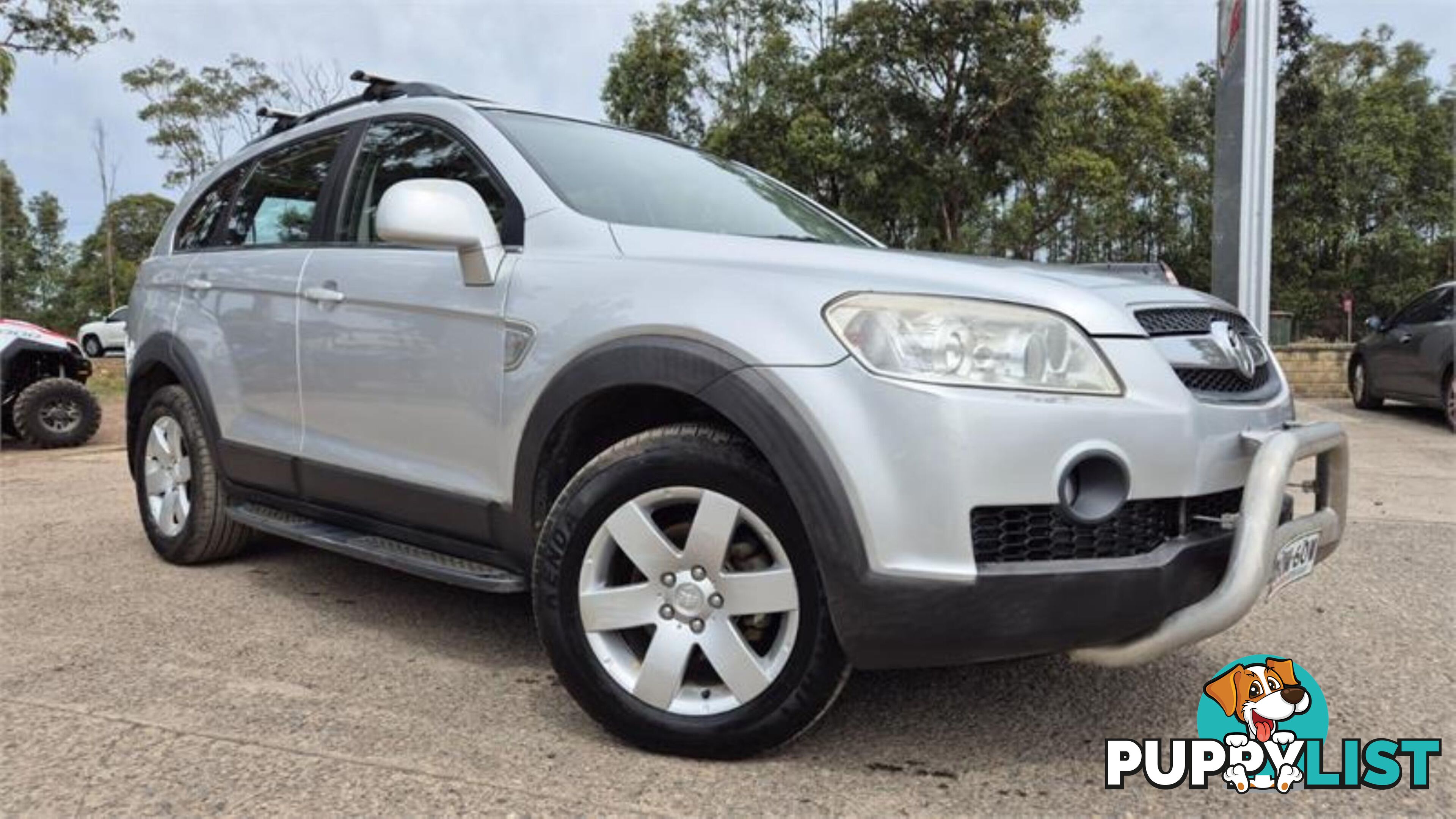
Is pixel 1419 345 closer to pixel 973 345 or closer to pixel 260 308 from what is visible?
pixel 973 345

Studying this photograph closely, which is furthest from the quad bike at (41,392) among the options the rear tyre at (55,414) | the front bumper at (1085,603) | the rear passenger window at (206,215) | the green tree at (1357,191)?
the green tree at (1357,191)

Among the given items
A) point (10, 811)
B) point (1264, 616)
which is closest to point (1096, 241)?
point (1264, 616)

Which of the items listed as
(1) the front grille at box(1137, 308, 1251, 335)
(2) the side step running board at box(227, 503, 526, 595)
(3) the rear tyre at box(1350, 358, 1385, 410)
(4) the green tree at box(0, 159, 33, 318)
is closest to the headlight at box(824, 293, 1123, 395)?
(1) the front grille at box(1137, 308, 1251, 335)

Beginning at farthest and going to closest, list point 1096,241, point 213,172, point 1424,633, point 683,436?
point 1096,241 < point 213,172 < point 1424,633 < point 683,436

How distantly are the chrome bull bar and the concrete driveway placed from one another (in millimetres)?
348

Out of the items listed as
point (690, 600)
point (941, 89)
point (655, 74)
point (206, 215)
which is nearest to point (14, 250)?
point (655, 74)

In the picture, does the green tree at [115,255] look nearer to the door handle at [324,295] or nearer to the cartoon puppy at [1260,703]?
the door handle at [324,295]

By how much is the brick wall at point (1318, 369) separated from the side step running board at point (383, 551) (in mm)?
12567

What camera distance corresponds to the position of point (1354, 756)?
2.39 metres

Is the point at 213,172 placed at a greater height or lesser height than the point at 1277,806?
greater

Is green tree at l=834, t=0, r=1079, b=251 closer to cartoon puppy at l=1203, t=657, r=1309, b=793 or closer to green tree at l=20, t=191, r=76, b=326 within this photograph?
cartoon puppy at l=1203, t=657, r=1309, b=793

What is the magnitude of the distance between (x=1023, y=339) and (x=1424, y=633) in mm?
2272

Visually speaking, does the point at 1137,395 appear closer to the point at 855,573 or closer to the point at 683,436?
the point at 855,573

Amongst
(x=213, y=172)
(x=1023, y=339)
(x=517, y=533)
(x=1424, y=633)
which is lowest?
(x=1424, y=633)
